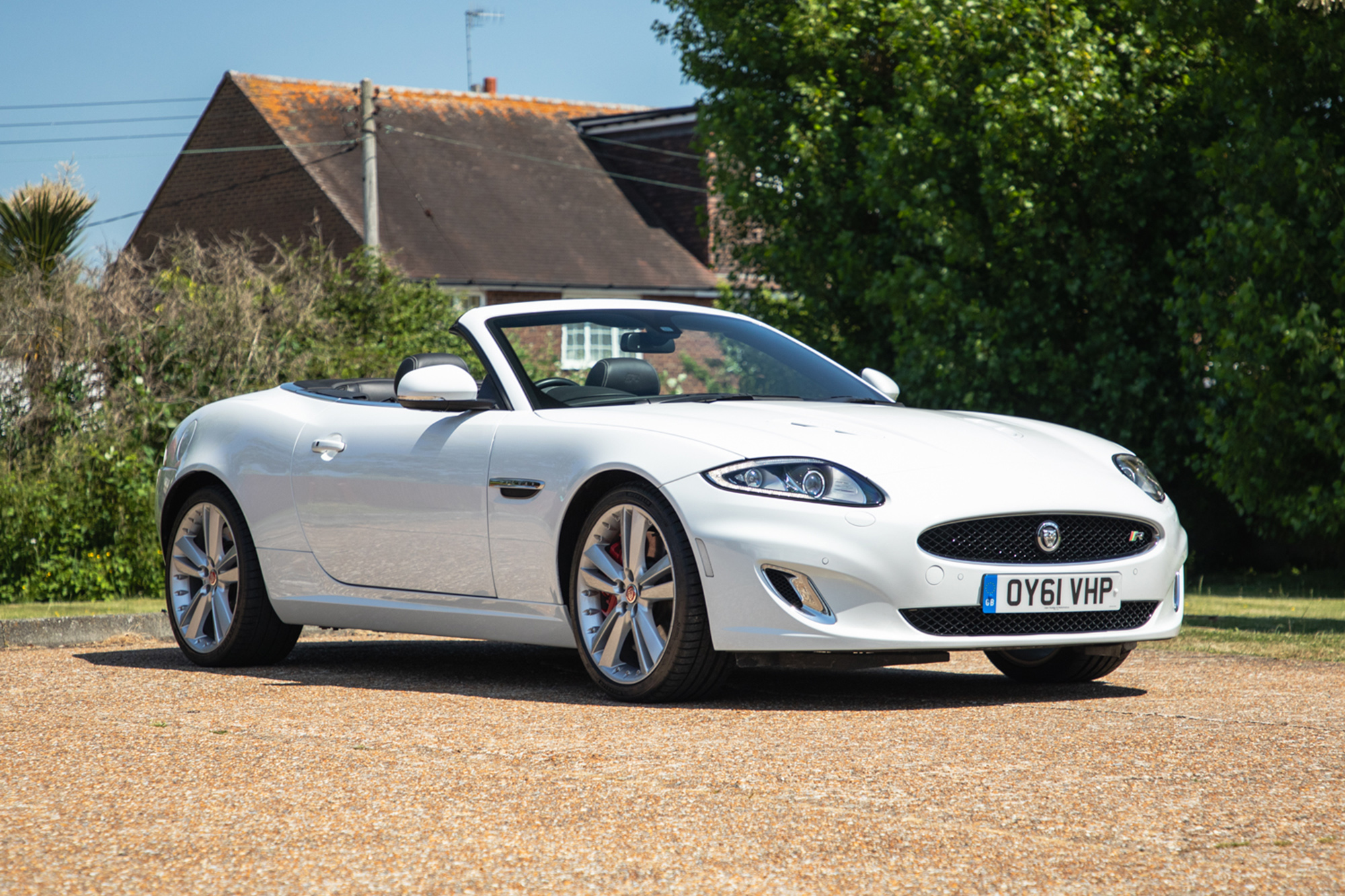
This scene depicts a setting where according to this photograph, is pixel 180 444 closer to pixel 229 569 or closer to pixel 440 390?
pixel 229 569

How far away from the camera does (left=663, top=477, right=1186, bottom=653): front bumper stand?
210 inches

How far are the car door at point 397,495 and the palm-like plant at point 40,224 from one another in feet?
28.7

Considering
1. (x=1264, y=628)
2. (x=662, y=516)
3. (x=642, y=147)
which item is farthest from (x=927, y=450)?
(x=642, y=147)

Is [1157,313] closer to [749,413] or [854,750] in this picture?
[749,413]

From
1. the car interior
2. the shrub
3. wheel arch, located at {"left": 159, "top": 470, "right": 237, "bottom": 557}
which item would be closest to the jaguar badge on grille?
the car interior

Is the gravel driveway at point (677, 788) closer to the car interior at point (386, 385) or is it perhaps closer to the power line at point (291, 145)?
the car interior at point (386, 385)

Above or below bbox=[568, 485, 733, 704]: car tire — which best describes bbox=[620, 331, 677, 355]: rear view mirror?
above

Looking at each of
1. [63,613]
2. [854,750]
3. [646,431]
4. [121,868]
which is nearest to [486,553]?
[646,431]

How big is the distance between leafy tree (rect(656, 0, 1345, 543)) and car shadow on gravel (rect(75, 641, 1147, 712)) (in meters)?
7.80

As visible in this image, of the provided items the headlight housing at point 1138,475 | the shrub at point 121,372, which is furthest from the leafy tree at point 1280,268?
the headlight housing at point 1138,475

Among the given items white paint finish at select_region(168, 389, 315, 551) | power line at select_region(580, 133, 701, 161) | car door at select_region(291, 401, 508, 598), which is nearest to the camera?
car door at select_region(291, 401, 508, 598)

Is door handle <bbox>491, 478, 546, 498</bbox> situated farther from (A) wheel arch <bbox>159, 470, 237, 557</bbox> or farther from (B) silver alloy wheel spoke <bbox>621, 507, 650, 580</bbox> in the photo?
(A) wheel arch <bbox>159, 470, 237, 557</bbox>

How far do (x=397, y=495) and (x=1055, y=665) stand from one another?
8.52ft

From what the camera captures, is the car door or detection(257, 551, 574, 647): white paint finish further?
the car door
